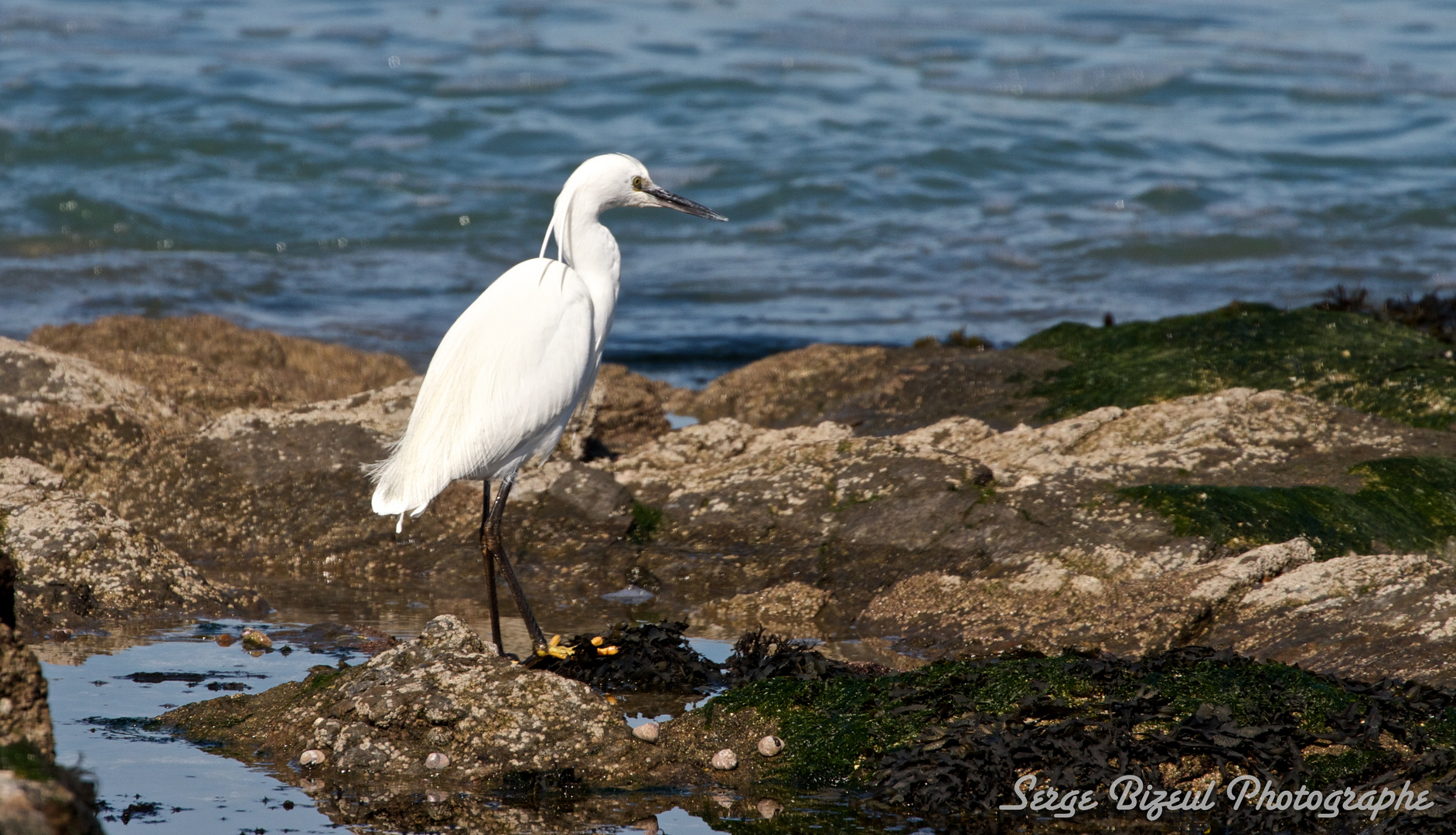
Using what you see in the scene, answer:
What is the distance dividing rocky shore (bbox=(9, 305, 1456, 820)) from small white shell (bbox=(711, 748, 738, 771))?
0.04 metres

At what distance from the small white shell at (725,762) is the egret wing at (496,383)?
6.05 feet

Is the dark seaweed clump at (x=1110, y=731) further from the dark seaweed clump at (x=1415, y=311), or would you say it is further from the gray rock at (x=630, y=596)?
the dark seaweed clump at (x=1415, y=311)

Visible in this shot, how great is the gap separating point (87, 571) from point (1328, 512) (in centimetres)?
515

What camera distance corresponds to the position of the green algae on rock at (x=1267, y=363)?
25.3ft

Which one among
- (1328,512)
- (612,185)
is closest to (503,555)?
(612,185)

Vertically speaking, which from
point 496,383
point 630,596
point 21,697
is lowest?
point 630,596

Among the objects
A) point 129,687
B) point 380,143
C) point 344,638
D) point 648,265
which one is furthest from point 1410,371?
point 380,143

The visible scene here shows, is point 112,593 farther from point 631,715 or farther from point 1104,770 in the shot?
point 1104,770

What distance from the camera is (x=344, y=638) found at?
5.50 metres

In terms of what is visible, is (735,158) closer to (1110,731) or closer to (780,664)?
(780,664)

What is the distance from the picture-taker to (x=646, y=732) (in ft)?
13.8

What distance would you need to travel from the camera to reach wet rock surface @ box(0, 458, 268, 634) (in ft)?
18.1

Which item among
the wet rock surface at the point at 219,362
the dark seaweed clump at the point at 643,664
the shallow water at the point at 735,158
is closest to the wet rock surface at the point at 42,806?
the dark seaweed clump at the point at 643,664

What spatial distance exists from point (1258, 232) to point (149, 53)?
735 inches
